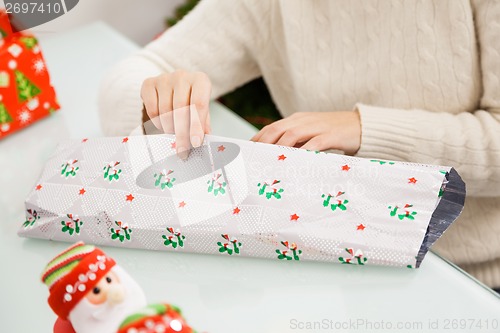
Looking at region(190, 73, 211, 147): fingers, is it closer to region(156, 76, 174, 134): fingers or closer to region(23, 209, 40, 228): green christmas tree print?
region(156, 76, 174, 134): fingers

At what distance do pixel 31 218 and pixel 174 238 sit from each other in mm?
167

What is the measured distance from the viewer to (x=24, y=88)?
0.73 meters

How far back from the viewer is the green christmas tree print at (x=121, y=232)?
51 cm

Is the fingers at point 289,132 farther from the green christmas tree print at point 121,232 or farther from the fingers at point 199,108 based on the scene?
the green christmas tree print at point 121,232

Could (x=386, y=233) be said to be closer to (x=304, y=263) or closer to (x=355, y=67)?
(x=304, y=263)

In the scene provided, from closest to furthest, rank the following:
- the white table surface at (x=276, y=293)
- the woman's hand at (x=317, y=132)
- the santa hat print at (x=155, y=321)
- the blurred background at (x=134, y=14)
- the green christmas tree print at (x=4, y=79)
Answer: the santa hat print at (x=155, y=321), the white table surface at (x=276, y=293), the woman's hand at (x=317, y=132), the green christmas tree print at (x=4, y=79), the blurred background at (x=134, y=14)

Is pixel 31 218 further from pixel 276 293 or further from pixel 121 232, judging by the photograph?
pixel 276 293

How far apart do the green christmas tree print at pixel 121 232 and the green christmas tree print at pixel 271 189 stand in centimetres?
14

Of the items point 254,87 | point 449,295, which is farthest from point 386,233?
point 254,87

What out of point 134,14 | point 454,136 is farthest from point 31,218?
point 134,14

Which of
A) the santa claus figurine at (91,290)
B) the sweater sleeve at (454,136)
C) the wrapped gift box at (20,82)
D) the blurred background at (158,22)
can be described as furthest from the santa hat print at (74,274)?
the blurred background at (158,22)

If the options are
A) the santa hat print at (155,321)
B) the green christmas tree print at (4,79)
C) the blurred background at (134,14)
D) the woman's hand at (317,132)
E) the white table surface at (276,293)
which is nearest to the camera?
the santa hat print at (155,321)

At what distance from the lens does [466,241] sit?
68 cm

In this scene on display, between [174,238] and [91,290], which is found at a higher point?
[91,290]
